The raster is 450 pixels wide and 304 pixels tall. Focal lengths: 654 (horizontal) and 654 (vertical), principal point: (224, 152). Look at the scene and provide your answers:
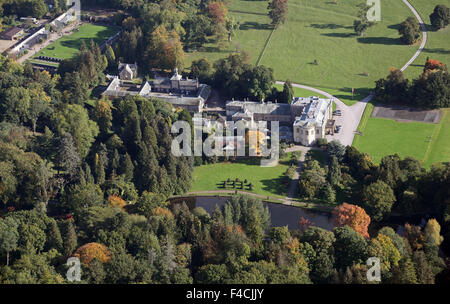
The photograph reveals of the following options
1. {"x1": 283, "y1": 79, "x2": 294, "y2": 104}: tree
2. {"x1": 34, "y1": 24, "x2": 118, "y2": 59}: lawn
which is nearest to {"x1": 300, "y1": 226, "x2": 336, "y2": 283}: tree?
{"x1": 283, "y1": 79, "x2": 294, "y2": 104}: tree

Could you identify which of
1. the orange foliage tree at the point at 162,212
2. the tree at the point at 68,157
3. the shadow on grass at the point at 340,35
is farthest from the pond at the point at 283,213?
the shadow on grass at the point at 340,35

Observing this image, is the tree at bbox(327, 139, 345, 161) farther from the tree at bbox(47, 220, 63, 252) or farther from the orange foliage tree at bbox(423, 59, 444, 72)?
the tree at bbox(47, 220, 63, 252)

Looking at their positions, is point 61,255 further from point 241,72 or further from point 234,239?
point 241,72

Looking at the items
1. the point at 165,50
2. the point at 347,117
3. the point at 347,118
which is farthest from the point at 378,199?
the point at 165,50

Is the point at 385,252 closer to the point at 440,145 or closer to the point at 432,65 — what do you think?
the point at 440,145

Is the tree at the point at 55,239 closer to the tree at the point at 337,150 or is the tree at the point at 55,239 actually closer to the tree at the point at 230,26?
the tree at the point at 337,150

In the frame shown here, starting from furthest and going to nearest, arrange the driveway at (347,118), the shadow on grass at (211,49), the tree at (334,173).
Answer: the shadow on grass at (211,49)
the driveway at (347,118)
the tree at (334,173)
